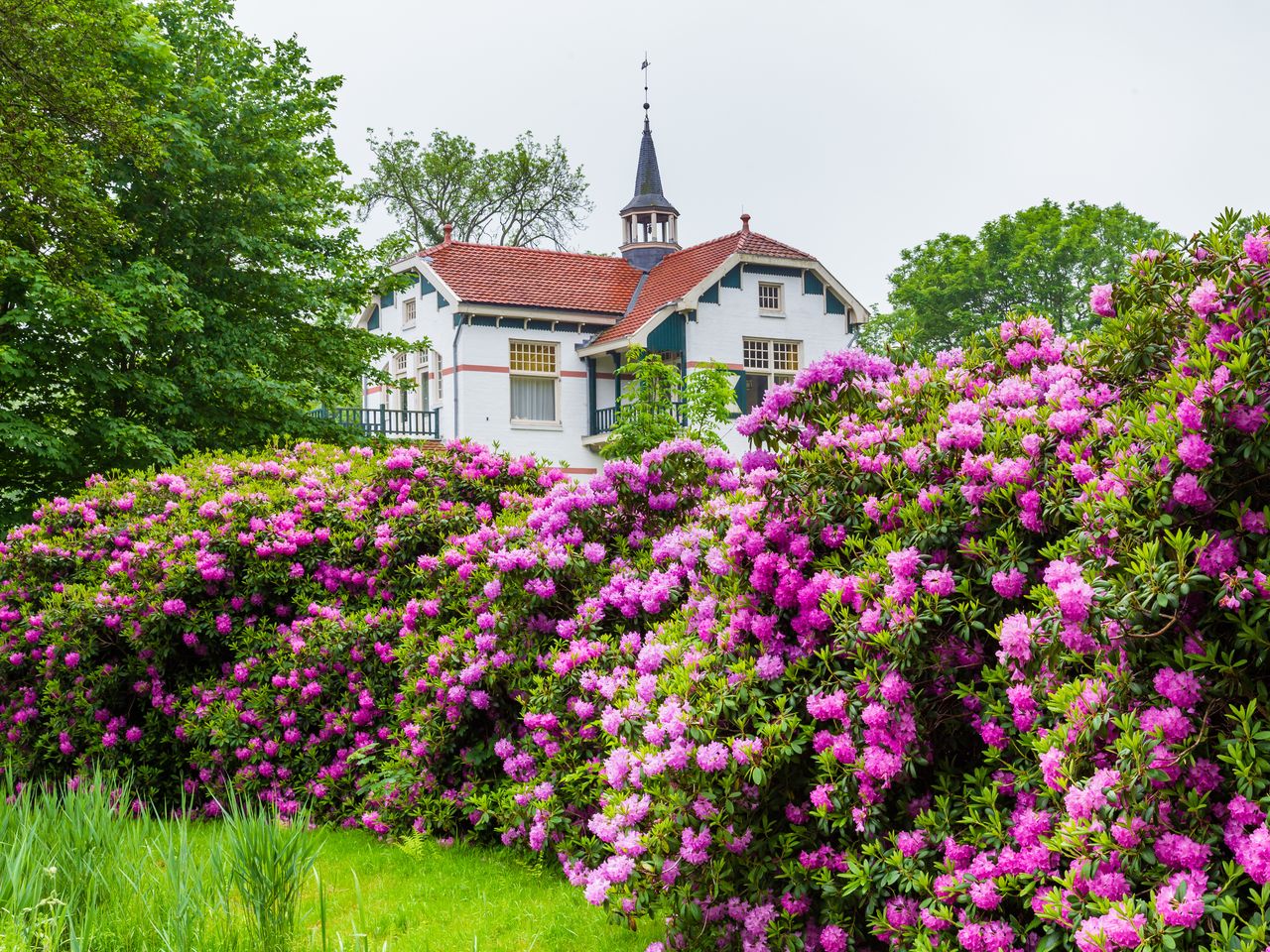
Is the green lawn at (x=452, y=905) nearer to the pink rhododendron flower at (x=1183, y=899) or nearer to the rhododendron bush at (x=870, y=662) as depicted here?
the rhododendron bush at (x=870, y=662)

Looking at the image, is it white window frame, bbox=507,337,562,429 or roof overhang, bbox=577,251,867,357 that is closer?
roof overhang, bbox=577,251,867,357

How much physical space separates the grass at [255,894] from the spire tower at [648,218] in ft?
104

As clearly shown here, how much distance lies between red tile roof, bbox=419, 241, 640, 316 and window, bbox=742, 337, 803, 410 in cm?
403

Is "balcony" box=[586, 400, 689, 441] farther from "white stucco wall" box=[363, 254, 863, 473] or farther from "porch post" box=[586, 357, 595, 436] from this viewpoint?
"white stucco wall" box=[363, 254, 863, 473]

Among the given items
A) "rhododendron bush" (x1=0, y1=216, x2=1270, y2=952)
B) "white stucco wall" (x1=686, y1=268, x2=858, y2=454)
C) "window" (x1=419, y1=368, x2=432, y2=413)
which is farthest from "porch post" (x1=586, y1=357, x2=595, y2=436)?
"rhododendron bush" (x1=0, y1=216, x2=1270, y2=952)

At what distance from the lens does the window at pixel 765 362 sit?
3322 cm

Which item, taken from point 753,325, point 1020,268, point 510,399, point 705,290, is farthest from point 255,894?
point 1020,268

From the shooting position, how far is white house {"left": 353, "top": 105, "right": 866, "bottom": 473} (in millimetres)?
31297

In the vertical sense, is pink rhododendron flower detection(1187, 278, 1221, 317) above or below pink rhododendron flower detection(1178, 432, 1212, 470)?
above

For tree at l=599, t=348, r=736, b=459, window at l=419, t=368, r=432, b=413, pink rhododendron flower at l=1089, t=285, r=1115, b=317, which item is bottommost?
pink rhododendron flower at l=1089, t=285, r=1115, b=317

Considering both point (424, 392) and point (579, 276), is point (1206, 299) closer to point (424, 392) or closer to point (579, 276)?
point (424, 392)

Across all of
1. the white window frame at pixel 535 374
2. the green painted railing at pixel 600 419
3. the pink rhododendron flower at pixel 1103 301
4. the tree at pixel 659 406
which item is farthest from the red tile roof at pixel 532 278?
the pink rhododendron flower at pixel 1103 301

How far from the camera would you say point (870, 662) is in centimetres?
401

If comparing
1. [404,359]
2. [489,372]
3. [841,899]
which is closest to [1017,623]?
[841,899]
